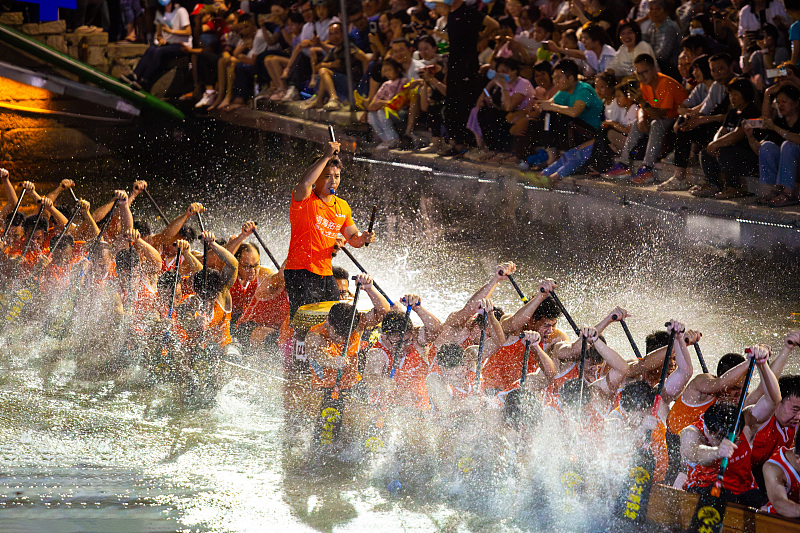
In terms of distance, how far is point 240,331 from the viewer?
5855mm

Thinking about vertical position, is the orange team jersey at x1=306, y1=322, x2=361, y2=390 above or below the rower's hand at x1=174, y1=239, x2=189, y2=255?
below

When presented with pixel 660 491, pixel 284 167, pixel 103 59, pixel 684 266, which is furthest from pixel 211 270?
pixel 103 59

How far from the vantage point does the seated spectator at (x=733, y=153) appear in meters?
7.23

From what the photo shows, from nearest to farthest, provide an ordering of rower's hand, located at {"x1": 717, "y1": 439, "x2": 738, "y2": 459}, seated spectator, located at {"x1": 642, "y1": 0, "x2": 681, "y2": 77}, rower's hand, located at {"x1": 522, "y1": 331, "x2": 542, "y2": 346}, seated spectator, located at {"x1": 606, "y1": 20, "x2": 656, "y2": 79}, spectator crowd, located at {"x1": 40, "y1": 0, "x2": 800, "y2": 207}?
rower's hand, located at {"x1": 717, "y1": 439, "x2": 738, "y2": 459} < rower's hand, located at {"x1": 522, "y1": 331, "x2": 542, "y2": 346} < spectator crowd, located at {"x1": 40, "y1": 0, "x2": 800, "y2": 207} < seated spectator, located at {"x1": 606, "y1": 20, "x2": 656, "y2": 79} < seated spectator, located at {"x1": 642, "y1": 0, "x2": 681, "y2": 77}

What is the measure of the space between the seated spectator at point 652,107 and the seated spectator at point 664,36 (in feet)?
1.34

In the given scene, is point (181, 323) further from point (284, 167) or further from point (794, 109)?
point (284, 167)

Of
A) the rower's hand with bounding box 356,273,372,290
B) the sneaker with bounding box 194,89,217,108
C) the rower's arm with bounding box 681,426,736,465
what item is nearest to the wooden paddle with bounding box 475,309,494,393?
the rower's hand with bounding box 356,273,372,290

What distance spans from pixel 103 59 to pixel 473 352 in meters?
11.5

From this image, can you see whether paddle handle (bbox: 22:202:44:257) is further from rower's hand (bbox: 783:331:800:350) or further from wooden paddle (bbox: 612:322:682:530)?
rower's hand (bbox: 783:331:800:350)

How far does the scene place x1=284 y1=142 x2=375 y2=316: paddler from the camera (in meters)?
5.46

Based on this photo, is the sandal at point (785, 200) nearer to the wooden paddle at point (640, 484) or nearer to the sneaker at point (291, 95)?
the wooden paddle at point (640, 484)

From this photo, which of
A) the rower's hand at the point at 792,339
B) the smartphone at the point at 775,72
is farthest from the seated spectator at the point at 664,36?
the rower's hand at the point at 792,339

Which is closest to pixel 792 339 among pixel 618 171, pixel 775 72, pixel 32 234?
pixel 775 72

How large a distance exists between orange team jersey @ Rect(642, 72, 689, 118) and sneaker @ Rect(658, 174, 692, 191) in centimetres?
52
